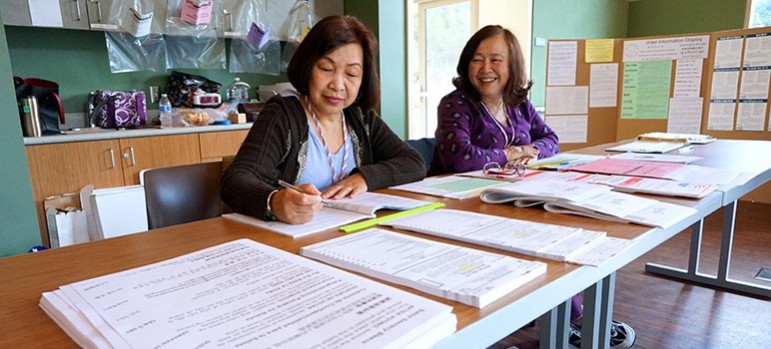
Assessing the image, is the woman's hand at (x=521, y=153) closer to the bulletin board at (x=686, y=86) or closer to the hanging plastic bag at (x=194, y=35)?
the bulletin board at (x=686, y=86)

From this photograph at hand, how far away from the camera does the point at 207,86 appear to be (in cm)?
340

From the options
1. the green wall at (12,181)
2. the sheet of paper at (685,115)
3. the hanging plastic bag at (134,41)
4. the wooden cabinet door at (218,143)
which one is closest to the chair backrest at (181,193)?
the green wall at (12,181)

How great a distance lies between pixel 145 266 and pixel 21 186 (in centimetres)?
193

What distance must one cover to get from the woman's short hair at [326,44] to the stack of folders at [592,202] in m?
0.58

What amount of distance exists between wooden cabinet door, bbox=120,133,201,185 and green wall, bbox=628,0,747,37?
516cm

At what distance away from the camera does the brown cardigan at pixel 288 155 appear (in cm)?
107

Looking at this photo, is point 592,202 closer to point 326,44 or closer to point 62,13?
point 326,44

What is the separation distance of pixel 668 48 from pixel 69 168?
3.84m

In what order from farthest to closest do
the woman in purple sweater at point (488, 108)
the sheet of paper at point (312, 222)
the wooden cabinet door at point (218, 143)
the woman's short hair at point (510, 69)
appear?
the wooden cabinet door at point (218, 143), the woman's short hair at point (510, 69), the woman in purple sweater at point (488, 108), the sheet of paper at point (312, 222)

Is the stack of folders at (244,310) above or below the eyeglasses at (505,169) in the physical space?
above

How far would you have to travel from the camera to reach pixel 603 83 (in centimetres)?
341

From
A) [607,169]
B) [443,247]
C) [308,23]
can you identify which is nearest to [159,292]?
[443,247]

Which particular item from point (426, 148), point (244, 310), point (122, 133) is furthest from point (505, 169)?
point (122, 133)

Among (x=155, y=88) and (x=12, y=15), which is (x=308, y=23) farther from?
(x=12, y=15)
